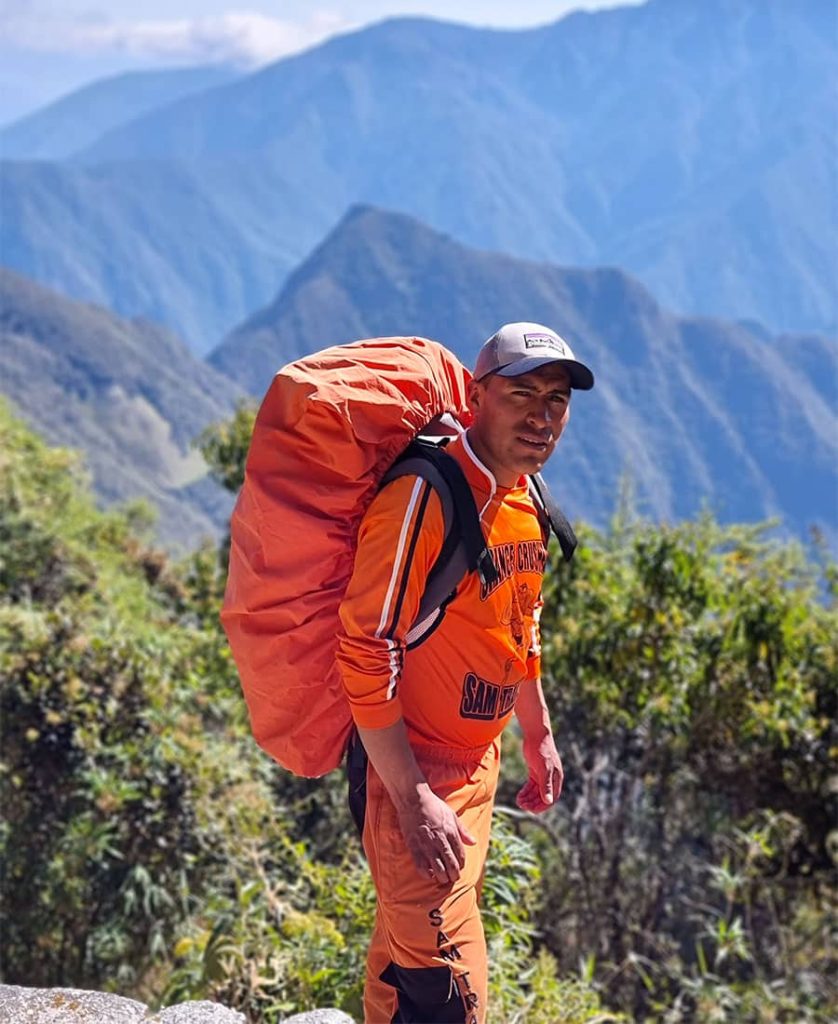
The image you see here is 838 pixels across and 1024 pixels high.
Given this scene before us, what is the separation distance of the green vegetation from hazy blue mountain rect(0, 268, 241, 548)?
104854 mm

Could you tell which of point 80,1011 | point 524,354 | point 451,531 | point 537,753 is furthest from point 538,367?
point 80,1011

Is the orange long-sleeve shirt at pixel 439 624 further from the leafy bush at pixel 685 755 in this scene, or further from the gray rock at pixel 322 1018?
the leafy bush at pixel 685 755

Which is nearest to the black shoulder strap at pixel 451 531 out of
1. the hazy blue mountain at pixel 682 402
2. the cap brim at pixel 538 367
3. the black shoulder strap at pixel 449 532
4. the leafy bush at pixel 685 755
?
the black shoulder strap at pixel 449 532

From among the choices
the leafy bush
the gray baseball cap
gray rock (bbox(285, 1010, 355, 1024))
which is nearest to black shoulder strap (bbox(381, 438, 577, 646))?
the gray baseball cap

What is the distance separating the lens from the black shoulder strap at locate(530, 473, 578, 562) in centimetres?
337

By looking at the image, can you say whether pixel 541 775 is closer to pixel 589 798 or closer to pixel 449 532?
pixel 449 532

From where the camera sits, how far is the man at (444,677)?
287 centimetres

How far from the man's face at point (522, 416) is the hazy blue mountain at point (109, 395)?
109852mm

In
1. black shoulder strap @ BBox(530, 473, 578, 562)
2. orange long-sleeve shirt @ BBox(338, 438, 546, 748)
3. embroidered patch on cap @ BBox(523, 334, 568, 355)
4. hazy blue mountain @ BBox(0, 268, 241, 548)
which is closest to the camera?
orange long-sleeve shirt @ BBox(338, 438, 546, 748)

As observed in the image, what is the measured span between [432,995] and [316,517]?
1.27 meters

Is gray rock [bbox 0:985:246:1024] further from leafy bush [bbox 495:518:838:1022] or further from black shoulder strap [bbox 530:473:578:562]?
leafy bush [bbox 495:518:838:1022]

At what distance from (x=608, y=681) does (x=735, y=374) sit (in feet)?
620

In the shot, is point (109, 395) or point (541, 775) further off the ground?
point (541, 775)

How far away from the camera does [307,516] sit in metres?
2.98
